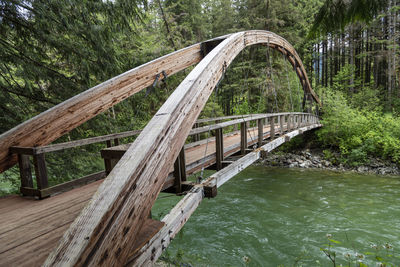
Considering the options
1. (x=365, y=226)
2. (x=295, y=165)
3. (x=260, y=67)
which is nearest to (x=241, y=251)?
(x=365, y=226)

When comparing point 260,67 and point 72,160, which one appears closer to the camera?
point 72,160

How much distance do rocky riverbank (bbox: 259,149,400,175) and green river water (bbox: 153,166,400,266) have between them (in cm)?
105

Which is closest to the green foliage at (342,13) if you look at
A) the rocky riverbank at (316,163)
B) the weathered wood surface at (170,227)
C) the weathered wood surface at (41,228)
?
the weathered wood surface at (170,227)

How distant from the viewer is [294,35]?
13.6m

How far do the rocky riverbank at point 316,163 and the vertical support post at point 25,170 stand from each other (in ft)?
35.5

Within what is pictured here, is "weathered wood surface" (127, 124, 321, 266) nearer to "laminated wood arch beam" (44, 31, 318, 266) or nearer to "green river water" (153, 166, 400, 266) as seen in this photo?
"laminated wood arch beam" (44, 31, 318, 266)

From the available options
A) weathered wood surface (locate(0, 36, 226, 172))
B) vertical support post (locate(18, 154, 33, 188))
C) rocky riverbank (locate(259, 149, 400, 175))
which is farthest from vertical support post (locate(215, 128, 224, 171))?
rocky riverbank (locate(259, 149, 400, 175))

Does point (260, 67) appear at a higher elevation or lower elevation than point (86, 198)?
higher

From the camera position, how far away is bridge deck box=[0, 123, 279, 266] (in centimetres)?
143

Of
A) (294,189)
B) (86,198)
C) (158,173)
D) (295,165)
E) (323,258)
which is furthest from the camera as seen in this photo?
(295,165)

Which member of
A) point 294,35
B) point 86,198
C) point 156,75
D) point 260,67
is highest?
point 294,35

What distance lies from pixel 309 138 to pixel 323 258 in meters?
10.8

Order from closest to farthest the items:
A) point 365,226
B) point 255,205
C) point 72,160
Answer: point 72,160, point 365,226, point 255,205

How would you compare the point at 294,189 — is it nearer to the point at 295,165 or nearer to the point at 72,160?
the point at 295,165
